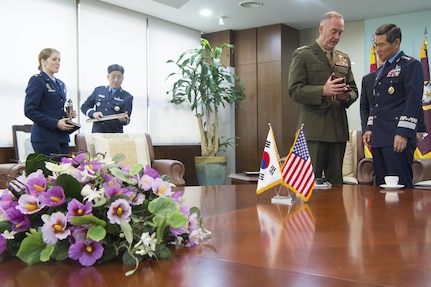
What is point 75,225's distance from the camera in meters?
0.72

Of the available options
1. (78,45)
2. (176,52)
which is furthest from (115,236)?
(176,52)

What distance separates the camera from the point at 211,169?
565 centimetres

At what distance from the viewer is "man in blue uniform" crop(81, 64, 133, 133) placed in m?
4.55

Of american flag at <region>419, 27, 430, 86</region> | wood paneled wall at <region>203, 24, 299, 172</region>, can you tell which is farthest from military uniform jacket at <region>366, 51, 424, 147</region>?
wood paneled wall at <region>203, 24, 299, 172</region>

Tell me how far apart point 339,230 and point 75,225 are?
596mm

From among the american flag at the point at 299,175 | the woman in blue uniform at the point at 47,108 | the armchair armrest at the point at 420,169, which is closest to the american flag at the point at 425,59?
the armchair armrest at the point at 420,169

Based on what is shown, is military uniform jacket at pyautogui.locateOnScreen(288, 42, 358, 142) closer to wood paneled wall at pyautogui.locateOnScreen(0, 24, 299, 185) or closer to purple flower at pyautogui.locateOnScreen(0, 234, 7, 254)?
purple flower at pyautogui.locateOnScreen(0, 234, 7, 254)

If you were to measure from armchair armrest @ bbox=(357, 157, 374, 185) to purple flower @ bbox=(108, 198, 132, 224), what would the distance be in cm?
342

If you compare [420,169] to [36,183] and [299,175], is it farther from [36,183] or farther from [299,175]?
[36,183]

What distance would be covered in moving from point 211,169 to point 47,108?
9.03 ft

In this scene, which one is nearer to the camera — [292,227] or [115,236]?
[115,236]

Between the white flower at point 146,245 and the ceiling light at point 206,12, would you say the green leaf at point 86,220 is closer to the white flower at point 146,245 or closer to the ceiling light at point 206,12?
the white flower at point 146,245

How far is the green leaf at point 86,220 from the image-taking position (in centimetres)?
71

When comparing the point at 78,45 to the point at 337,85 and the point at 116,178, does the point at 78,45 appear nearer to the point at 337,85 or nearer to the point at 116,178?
the point at 337,85
